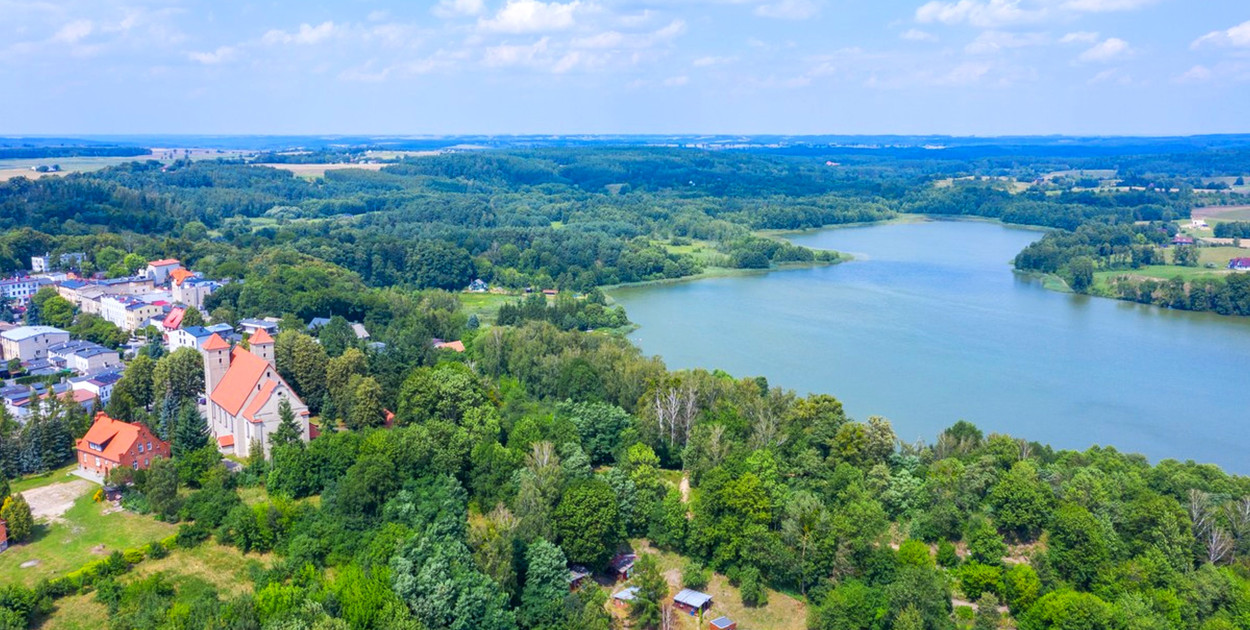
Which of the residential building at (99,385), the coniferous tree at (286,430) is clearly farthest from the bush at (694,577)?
the residential building at (99,385)

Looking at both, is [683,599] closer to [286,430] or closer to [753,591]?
[753,591]

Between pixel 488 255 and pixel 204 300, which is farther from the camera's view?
pixel 488 255

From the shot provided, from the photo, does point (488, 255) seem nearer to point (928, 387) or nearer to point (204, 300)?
point (204, 300)

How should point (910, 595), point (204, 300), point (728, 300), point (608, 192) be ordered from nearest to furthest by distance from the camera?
point (910, 595), point (204, 300), point (728, 300), point (608, 192)

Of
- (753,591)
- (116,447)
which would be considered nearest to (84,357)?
(116,447)

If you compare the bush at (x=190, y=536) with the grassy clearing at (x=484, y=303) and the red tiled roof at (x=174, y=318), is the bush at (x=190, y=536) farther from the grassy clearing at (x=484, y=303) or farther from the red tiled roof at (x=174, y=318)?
the grassy clearing at (x=484, y=303)

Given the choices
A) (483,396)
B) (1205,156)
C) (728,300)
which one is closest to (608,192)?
(728,300)
